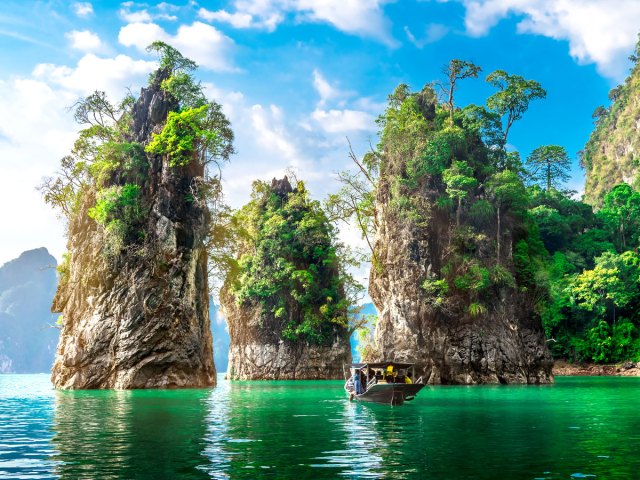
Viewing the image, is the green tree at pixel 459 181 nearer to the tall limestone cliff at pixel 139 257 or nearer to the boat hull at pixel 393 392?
the tall limestone cliff at pixel 139 257

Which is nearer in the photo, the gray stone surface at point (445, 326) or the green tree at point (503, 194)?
the gray stone surface at point (445, 326)

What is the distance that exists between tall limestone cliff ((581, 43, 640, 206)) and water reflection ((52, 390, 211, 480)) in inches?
3007

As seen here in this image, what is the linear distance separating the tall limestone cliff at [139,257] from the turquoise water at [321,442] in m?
16.5

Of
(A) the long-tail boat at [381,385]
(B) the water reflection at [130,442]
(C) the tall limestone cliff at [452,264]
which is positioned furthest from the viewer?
(C) the tall limestone cliff at [452,264]

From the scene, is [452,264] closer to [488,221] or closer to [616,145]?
[488,221]

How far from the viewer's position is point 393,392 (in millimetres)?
25781

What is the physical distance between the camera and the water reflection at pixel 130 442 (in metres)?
10.3

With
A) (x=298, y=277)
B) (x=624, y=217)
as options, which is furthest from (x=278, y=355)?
(x=624, y=217)

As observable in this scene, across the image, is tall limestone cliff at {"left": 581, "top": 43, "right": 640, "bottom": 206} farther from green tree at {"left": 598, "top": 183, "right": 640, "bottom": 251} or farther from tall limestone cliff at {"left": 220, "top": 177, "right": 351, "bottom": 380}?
tall limestone cliff at {"left": 220, "top": 177, "right": 351, "bottom": 380}

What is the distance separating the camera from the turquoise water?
10.3m

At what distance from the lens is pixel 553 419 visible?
62.2 ft

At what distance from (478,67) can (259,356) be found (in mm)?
37353

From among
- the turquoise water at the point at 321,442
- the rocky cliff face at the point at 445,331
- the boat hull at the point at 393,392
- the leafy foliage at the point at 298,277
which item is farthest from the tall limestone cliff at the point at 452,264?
the turquoise water at the point at 321,442

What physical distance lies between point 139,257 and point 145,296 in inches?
112
